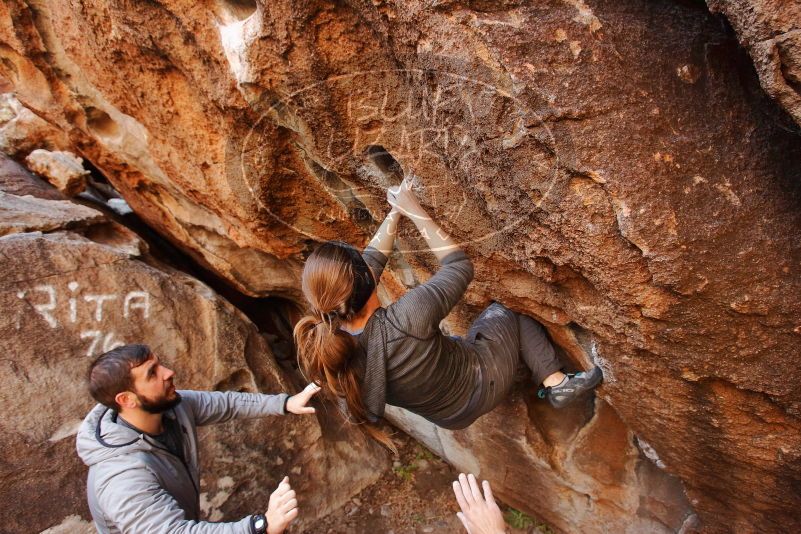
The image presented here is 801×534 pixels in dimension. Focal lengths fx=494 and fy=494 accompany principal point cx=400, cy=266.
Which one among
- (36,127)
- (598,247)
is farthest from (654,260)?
(36,127)

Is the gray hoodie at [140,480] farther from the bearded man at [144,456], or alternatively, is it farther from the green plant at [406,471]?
the green plant at [406,471]

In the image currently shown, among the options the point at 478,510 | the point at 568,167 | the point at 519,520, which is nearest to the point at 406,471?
the point at 519,520

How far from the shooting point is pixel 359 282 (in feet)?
6.52

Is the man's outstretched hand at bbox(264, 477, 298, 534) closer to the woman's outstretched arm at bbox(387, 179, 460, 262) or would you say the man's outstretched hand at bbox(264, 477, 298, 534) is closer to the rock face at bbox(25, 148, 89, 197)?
the woman's outstretched arm at bbox(387, 179, 460, 262)

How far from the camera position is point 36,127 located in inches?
202

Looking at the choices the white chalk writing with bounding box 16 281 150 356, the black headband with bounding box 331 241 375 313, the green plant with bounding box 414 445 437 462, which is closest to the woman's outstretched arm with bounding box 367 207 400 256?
the black headband with bounding box 331 241 375 313

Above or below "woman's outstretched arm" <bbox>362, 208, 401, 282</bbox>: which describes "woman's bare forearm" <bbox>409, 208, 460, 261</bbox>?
above

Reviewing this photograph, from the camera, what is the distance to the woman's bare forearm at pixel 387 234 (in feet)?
7.80

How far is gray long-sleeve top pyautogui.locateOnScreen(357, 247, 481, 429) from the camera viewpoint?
6.61ft

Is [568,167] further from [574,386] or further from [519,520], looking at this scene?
[519,520]

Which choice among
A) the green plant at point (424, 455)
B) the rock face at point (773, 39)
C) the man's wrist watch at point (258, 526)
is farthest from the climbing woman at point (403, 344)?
the green plant at point (424, 455)

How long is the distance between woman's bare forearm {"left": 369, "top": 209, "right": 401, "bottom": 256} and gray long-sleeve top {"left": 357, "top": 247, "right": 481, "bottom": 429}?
0.03 metres

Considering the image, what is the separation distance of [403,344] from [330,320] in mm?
317

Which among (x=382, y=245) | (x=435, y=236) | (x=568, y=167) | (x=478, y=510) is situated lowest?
(x=478, y=510)
